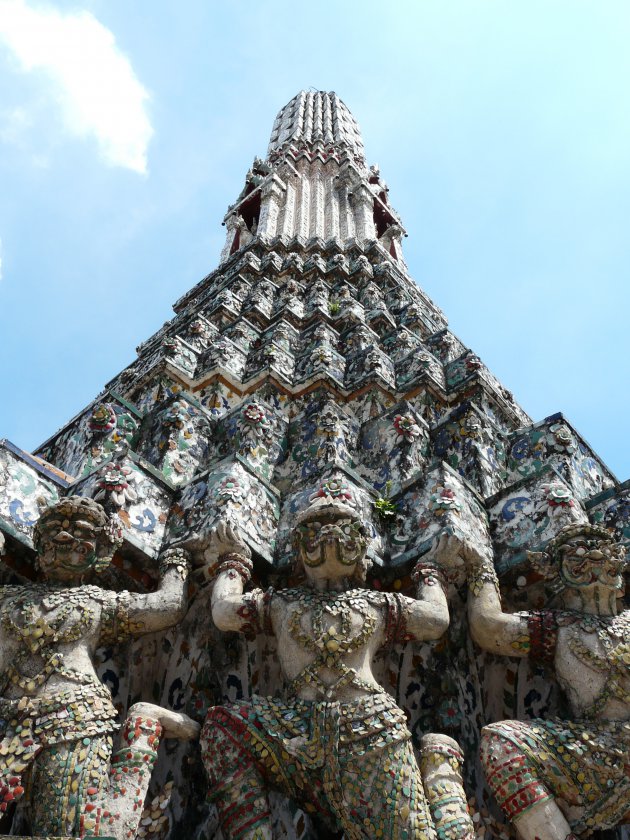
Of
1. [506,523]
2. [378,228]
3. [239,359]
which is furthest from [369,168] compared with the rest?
[506,523]

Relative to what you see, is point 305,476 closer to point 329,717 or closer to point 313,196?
point 329,717

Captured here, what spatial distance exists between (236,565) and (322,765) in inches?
57.0

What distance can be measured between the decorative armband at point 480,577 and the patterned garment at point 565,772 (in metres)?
1.06

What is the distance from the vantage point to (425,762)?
14.2ft

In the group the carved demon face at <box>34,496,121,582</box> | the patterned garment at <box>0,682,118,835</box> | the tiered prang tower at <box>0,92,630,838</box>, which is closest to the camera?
the patterned garment at <box>0,682,118,835</box>

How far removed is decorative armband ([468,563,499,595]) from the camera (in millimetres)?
5262

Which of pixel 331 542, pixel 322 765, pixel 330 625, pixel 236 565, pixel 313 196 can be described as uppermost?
pixel 313 196

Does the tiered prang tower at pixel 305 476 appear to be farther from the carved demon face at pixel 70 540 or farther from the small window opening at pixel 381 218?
the small window opening at pixel 381 218

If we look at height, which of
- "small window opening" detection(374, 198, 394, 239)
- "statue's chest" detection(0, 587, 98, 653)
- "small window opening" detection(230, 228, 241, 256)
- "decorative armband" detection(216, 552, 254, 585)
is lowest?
"statue's chest" detection(0, 587, 98, 653)

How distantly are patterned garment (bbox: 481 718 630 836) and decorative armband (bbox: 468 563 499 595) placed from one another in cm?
106

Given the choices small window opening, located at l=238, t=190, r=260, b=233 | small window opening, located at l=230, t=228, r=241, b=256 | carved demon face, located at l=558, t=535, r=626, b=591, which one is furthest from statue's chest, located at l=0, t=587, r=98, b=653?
small window opening, located at l=238, t=190, r=260, b=233

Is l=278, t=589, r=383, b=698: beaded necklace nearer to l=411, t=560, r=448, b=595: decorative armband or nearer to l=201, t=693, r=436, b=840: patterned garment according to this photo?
l=201, t=693, r=436, b=840: patterned garment

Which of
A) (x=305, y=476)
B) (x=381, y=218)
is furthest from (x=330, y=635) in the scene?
(x=381, y=218)

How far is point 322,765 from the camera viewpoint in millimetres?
4273
